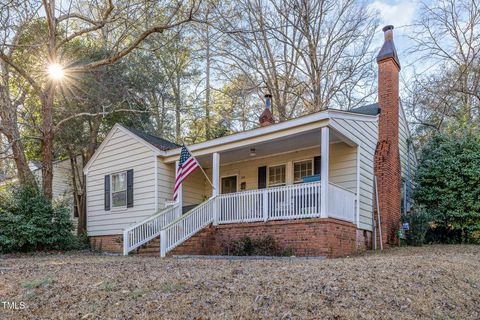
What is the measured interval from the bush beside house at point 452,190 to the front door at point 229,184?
6.09 metres

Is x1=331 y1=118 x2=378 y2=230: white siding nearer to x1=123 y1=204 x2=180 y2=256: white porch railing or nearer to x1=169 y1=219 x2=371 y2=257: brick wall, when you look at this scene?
x1=169 y1=219 x2=371 y2=257: brick wall

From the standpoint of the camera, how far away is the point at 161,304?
13.6 feet

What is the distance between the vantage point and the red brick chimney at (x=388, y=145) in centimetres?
1133

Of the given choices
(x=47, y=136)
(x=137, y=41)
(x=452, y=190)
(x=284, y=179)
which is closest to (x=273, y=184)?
(x=284, y=179)

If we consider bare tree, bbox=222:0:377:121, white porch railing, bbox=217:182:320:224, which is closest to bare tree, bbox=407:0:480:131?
bare tree, bbox=222:0:377:121

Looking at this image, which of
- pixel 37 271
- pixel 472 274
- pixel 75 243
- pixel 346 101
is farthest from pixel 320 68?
pixel 37 271

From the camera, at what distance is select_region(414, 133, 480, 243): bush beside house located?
12.1 m

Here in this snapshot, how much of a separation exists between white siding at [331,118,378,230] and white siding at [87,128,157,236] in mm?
6287

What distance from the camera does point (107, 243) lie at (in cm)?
1377

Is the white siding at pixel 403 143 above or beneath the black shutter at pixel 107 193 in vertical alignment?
above

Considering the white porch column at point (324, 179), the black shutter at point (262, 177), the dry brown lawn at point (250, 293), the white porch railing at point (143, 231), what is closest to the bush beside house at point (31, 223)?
the white porch railing at point (143, 231)

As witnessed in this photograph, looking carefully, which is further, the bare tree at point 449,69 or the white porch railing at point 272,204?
the bare tree at point 449,69

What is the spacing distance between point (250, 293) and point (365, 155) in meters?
7.50

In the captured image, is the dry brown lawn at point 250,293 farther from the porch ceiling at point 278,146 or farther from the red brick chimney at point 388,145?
the red brick chimney at point 388,145
